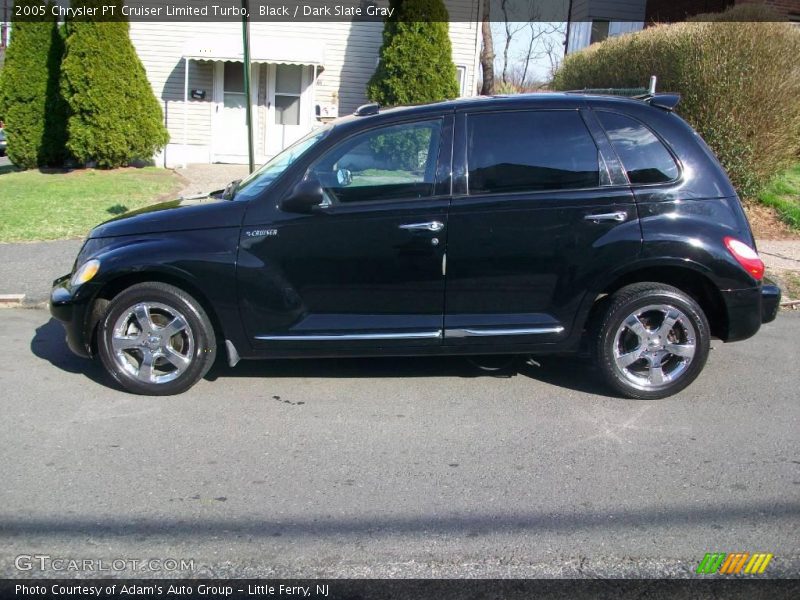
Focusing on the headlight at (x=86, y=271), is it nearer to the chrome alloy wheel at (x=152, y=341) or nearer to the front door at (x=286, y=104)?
the chrome alloy wheel at (x=152, y=341)

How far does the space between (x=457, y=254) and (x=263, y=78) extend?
13874 millimetres

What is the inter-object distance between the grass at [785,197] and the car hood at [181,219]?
27.5 ft

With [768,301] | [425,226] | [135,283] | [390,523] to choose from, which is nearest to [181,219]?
[135,283]

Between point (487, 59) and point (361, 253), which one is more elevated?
point (487, 59)

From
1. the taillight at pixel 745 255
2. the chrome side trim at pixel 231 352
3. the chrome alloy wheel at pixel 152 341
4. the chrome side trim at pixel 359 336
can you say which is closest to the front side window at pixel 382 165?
the chrome side trim at pixel 359 336

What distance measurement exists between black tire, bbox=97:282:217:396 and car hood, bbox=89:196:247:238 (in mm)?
381

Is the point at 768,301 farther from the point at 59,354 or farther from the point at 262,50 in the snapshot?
the point at 262,50

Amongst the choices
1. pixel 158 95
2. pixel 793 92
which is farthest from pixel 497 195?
pixel 158 95

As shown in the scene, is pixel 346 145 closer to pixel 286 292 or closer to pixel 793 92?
pixel 286 292

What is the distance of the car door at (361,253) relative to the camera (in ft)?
15.9

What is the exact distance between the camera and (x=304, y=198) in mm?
4781

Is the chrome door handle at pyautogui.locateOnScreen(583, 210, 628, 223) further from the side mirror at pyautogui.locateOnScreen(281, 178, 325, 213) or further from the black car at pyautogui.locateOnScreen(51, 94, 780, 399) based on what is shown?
the side mirror at pyautogui.locateOnScreen(281, 178, 325, 213)

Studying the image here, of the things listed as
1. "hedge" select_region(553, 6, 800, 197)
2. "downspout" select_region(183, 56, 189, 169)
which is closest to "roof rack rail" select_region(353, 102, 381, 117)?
"hedge" select_region(553, 6, 800, 197)

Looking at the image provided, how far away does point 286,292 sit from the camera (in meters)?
4.87
